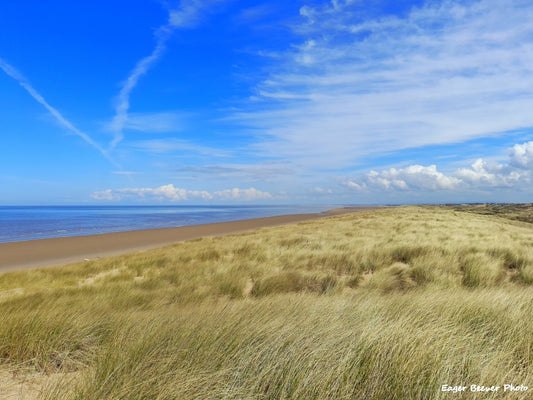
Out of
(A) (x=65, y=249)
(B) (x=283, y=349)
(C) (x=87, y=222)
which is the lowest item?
(A) (x=65, y=249)

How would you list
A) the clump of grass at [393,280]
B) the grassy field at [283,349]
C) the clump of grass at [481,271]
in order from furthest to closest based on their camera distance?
the clump of grass at [481,271] → the clump of grass at [393,280] → the grassy field at [283,349]

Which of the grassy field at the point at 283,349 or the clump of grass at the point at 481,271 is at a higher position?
the grassy field at the point at 283,349

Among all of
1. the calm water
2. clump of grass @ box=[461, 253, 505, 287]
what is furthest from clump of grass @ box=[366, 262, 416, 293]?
the calm water

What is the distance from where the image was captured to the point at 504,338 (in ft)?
11.4

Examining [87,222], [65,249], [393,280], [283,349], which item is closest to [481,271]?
[393,280]

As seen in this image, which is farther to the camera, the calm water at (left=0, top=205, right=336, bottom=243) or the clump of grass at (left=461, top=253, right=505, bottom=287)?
the calm water at (left=0, top=205, right=336, bottom=243)

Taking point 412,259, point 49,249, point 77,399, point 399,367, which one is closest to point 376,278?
point 412,259

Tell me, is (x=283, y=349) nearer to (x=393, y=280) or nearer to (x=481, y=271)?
(x=393, y=280)

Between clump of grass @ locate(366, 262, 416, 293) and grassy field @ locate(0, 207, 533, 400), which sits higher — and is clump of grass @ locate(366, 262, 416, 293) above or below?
below

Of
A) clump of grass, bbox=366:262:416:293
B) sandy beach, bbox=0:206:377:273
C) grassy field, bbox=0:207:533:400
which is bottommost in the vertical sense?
sandy beach, bbox=0:206:377:273

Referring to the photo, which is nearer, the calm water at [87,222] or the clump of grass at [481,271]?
the clump of grass at [481,271]

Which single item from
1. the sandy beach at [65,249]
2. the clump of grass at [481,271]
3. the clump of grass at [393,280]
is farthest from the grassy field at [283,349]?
the sandy beach at [65,249]

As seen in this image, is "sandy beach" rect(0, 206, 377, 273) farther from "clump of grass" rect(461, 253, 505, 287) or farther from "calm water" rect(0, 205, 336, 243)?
"clump of grass" rect(461, 253, 505, 287)

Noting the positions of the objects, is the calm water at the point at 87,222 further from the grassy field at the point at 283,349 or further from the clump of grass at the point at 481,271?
the clump of grass at the point at 481,271
